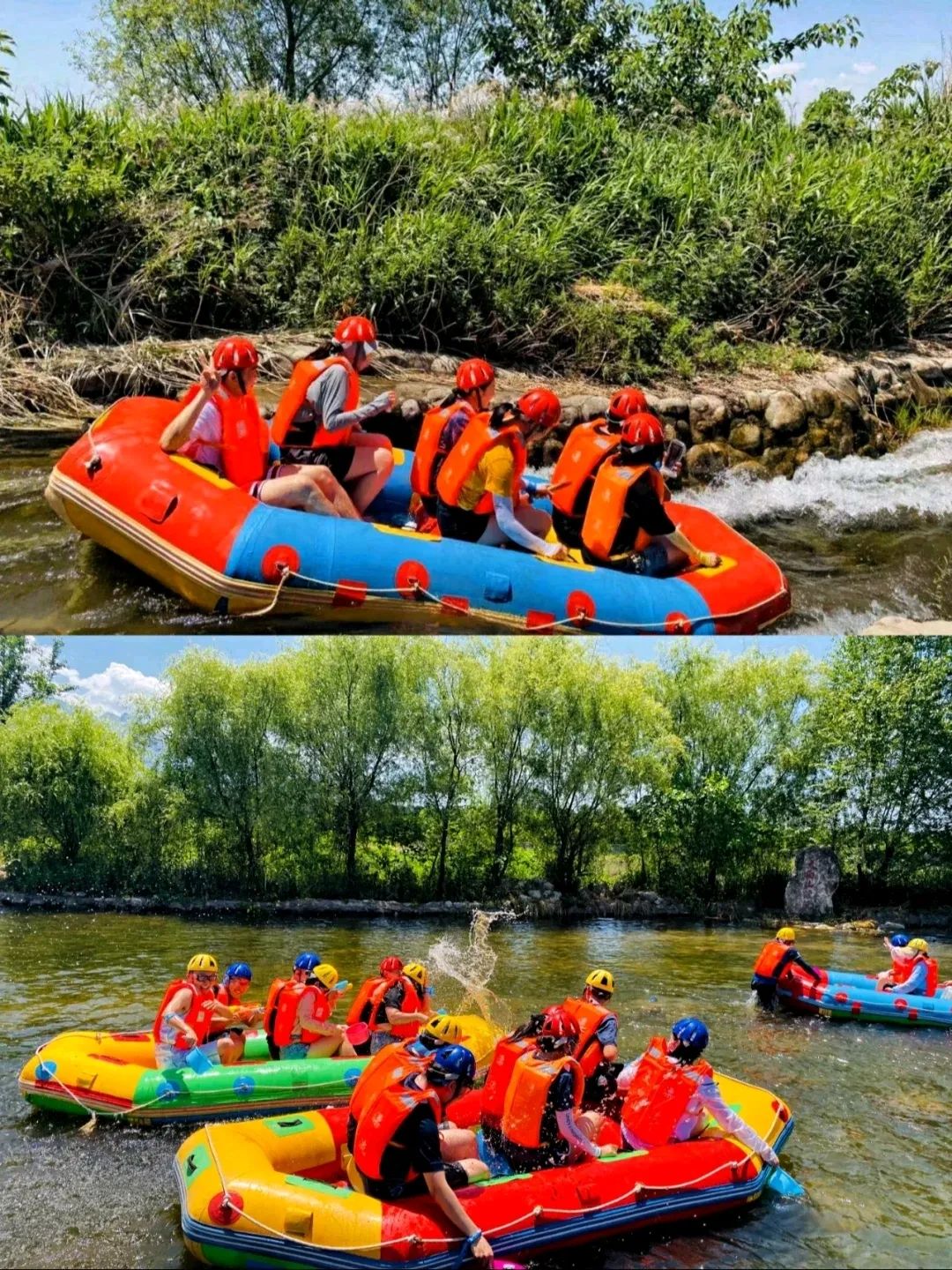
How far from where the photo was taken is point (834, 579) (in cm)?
859

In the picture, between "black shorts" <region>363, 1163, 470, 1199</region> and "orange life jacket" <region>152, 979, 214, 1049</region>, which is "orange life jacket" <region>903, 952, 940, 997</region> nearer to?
"orange life jacket" <region>152, 979, 214, 1049</region>

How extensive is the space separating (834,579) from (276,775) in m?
11.8

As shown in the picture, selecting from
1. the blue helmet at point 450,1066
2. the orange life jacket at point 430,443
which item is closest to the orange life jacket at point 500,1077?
the blue helmet at point 450,1066

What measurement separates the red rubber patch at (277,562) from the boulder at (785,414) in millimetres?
6338

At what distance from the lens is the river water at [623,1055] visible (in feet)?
15.2

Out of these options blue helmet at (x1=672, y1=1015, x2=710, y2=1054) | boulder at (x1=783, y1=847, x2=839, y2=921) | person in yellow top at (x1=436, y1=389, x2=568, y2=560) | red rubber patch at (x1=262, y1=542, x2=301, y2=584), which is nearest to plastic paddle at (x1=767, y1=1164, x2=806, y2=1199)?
blue helmet at (x1=672, y1=1015, x2=710, y2=1054)

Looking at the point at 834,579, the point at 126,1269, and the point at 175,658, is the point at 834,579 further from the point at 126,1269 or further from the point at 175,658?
the point at 175,658

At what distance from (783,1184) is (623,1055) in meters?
2.08

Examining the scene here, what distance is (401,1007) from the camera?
685 cm

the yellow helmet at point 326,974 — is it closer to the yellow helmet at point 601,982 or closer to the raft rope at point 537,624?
the yellow helmet at point 601,982

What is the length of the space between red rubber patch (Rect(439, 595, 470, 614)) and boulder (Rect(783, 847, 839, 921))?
1169cm

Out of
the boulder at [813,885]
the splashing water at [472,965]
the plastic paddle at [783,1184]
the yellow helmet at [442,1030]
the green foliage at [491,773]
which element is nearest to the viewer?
the yellow helmet at [442,1030]

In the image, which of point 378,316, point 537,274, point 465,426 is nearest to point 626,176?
point 537,274

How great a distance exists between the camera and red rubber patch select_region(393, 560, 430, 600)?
630 centimetres
